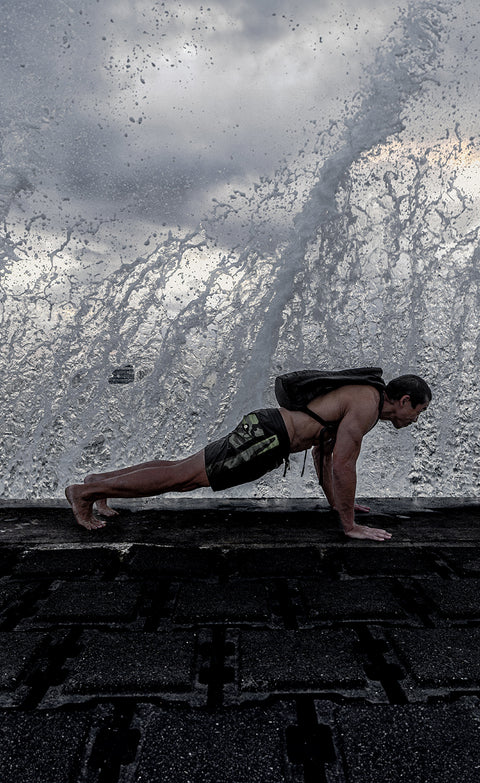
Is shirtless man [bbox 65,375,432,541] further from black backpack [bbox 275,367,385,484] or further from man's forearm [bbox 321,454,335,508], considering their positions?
man's forearm [bbox 321,454,335,508]

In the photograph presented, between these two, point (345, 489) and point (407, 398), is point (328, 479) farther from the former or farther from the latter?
point (407, 398)

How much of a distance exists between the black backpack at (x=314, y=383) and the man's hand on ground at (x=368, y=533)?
85cm

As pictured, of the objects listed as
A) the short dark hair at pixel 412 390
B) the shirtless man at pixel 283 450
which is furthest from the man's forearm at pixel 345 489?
the short dark hair at pixel 412 390

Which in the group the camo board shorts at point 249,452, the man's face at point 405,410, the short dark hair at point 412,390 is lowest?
the camo board shorts at point 249,452

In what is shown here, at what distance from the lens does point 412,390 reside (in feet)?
10.5

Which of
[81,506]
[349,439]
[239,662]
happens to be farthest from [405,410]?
[81,506]

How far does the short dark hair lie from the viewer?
320 cm

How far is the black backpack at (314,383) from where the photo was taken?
3.20 m

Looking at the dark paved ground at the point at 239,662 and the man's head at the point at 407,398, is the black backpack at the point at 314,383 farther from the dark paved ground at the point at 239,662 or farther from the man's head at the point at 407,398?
the dark paved ground at the point at 239,662

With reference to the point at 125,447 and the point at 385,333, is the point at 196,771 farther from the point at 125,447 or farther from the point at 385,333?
the point at 385,333

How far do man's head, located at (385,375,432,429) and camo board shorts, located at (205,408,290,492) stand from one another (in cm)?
77

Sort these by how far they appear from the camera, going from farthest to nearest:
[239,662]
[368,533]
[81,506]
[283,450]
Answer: [81,506], [283,450], [368,533], [239,662]

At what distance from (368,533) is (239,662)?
163cm

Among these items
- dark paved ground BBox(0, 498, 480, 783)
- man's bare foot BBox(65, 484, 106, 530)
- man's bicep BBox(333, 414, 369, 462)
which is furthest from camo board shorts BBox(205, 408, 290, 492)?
man's bare foot BBox(65, 484, 106, 530)
